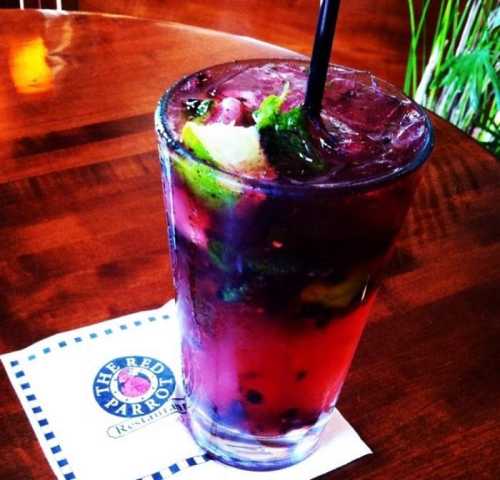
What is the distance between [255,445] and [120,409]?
166mm

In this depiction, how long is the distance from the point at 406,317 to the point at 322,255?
409 mm

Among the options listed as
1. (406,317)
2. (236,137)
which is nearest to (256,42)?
(406,317)

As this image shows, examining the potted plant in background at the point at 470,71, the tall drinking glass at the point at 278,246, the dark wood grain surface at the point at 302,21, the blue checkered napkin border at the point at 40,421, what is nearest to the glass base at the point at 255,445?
the tall drinking glass at the point at 278,246

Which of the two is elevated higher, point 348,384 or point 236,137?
point 236,137

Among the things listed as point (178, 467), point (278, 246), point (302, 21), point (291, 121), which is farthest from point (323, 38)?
point (302, 21)

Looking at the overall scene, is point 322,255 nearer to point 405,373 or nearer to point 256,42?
point 405,373

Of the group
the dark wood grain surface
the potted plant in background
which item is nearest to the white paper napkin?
the potted plant in background

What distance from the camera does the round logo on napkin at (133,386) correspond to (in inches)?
32.5

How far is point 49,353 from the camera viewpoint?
34.5 inches

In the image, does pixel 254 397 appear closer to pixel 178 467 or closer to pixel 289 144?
pixel 178 467

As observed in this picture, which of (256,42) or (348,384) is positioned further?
(256,42)

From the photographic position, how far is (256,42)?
1.59 m

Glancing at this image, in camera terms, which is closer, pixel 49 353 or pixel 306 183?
pixel 306 183

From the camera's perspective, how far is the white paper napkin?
0.77 m
